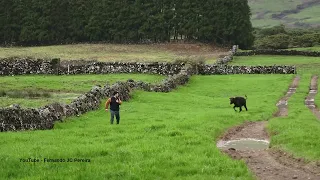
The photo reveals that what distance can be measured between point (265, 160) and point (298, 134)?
4.15 meters

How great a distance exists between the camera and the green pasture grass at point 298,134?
59.2 ft

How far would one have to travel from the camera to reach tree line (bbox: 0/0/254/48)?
→ 338 feet

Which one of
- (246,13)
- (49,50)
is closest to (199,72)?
(49,50)

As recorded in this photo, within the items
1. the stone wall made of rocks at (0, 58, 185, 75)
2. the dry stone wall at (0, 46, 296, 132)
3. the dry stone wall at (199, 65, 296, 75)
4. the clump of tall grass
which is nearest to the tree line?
the dry stone wall at (0, 46, 296, 132)

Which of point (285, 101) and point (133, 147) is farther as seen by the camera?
point (285, 101)

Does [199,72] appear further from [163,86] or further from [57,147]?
[57,147]

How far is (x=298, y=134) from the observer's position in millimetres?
20828

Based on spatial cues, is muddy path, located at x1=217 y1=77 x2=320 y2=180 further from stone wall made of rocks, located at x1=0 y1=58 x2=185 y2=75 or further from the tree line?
the tree line

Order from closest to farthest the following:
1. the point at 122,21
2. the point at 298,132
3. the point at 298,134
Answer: the point at 298,134 → the point at 298,132 → the point at 122,21

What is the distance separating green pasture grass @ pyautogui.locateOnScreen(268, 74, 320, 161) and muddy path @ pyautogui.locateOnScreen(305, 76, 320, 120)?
634mm

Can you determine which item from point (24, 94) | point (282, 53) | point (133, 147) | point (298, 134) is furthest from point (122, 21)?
point (133, 147)

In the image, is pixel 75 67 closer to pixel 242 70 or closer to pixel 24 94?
pixel 242 70

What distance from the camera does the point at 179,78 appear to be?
166 feet

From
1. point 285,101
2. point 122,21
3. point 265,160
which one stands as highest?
point 122,21
